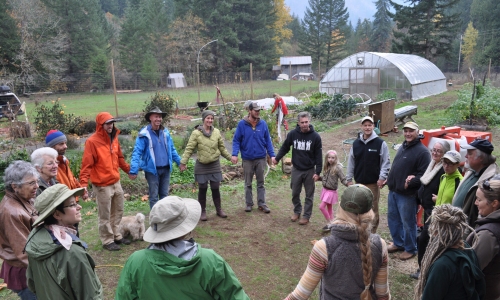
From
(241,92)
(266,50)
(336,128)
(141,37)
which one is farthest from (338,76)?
(141,37)

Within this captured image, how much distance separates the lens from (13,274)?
2.97 meters

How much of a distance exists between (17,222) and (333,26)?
179 feet

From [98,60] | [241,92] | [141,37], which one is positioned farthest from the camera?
[141,37]

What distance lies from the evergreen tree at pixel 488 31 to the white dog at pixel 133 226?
43.4 m

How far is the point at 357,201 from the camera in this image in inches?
88.2

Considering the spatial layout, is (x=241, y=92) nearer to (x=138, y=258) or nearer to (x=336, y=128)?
(x=336, y=128)

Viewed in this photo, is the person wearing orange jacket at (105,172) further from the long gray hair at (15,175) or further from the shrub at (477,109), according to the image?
the shrub at (477,109)

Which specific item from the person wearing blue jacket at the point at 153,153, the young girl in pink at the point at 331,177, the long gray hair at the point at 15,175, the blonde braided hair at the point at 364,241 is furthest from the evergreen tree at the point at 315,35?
the blonde braided hair at the point at 364,241

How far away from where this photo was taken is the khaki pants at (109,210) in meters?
4.76

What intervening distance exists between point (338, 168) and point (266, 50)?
40640 mm

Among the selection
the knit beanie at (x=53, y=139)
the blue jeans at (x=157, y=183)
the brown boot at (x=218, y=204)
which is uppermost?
the knit beanie at (x=53, y=139)

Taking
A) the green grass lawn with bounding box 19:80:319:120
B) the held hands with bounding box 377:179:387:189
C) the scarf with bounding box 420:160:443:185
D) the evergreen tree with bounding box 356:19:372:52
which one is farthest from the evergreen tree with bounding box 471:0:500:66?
the scarf with bounding box 420:160:443:185

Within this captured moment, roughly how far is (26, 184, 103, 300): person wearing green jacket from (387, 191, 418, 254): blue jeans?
3.54m

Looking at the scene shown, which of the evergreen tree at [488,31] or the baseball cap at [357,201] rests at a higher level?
the evergreen tree at [488,31]
